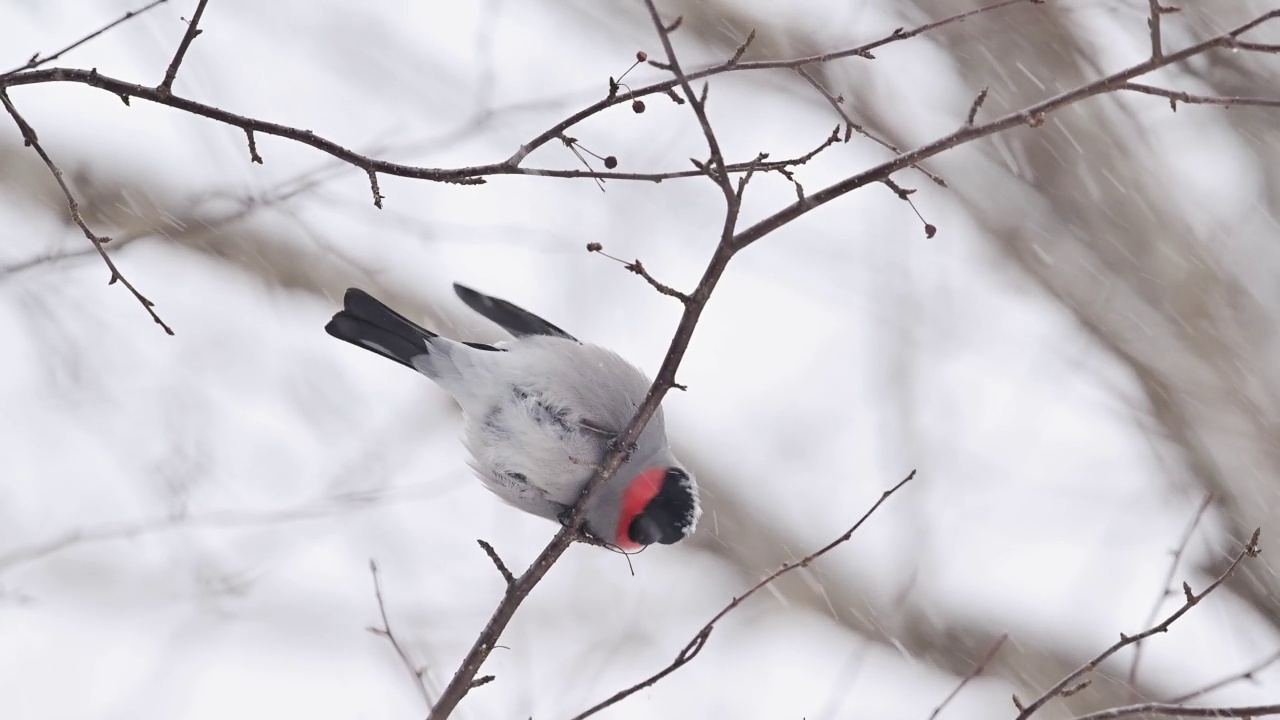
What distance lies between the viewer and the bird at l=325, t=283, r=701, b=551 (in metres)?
3.57

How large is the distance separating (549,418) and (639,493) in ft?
1.36

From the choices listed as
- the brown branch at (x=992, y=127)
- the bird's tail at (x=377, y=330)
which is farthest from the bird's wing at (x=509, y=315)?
the brown branch at (x=992, y=127)

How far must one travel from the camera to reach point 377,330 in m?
3.79

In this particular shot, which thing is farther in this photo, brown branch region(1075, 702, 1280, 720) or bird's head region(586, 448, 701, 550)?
bird's head region(586, 448, 701, 550)

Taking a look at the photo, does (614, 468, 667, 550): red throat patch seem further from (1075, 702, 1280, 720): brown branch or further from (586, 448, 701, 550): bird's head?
(1075, 702, 1280, 720): brown branch

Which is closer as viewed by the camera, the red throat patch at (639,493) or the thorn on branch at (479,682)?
the thorn on branch at (479,682)

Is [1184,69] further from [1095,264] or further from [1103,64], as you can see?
[1095,264]

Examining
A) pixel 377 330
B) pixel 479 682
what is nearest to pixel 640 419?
pixel 479 682

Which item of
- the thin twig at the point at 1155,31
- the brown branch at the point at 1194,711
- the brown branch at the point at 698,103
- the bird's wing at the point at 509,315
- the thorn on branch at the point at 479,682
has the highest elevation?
the thin twig at the point at 1155,31

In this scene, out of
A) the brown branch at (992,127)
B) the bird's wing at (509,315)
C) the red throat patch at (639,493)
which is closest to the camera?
the brown branch at (992,127)

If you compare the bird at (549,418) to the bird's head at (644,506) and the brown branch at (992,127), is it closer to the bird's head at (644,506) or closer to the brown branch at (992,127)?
the bird's head at (644,506)

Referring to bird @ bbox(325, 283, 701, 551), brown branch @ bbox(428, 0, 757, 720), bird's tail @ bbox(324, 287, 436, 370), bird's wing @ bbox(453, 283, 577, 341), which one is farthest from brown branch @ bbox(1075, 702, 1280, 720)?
bird's tail @ bbox(324, 287, 436, 370)

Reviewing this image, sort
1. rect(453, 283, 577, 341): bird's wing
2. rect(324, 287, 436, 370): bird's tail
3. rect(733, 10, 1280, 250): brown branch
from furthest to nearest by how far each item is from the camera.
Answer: rect(453, 283, 577, 341): bird's wing < rect(324, 287, 436, 370): bird's tail < rect(733, 10, 1280, 250): brown branch

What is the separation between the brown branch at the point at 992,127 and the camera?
1712 mm
